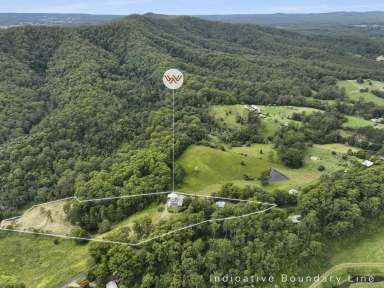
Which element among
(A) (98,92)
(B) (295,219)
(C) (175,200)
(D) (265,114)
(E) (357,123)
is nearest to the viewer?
(B) (295,219)

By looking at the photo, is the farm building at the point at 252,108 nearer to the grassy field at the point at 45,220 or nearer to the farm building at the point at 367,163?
the farm building at the point at 367,163

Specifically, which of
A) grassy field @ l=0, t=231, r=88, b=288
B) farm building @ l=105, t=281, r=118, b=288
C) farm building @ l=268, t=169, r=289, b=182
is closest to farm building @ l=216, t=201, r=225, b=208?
farm building @ l=268, t=169, r=289, b=182

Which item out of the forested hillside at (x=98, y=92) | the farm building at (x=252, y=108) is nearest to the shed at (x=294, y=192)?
the forested hillside at (x=98, y=92)

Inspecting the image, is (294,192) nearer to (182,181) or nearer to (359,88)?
(182,181)

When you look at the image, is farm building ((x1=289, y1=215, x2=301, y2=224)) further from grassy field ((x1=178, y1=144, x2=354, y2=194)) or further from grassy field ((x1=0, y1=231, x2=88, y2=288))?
grassy field ((x1=0, y1=231, x2=88, y2=288))

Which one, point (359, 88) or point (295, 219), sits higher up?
point (359, 88)

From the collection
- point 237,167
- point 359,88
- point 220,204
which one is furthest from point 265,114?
point 359,88

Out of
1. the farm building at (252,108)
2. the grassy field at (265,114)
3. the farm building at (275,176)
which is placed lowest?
the farm building at (275,176)

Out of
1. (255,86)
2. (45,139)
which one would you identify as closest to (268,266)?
(45,139)
